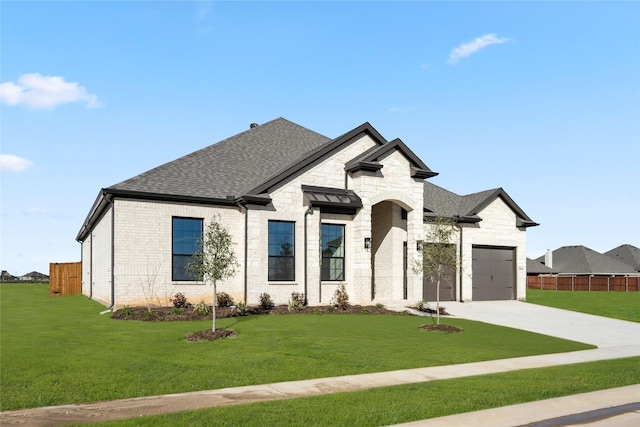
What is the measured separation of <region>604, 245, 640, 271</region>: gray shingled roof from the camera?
7938 centimetres

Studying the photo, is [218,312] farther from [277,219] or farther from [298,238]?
[298,238]

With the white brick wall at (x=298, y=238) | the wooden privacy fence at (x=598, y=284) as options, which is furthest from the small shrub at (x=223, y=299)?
the wooden privacy fence at (x=598, y=284)

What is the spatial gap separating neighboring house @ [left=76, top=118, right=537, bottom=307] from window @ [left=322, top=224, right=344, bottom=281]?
50mm

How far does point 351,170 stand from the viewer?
26594 mm

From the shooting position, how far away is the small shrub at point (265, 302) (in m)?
23.6

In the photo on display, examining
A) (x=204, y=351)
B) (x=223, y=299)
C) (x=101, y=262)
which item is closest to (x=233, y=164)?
(x=223, y=299)

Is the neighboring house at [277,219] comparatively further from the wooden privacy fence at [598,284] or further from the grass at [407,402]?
the wooden privacy fence at [598,284]

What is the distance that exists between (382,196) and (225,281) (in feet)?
28.8

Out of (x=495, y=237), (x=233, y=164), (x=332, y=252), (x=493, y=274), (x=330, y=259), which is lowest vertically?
(x=493, y=274)

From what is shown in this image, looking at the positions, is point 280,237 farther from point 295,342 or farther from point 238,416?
point 238,416

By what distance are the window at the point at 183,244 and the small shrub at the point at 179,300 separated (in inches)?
32.4

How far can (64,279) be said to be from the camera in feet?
121

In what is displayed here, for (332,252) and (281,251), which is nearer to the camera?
(281,251)

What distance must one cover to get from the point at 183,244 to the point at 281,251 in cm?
452
